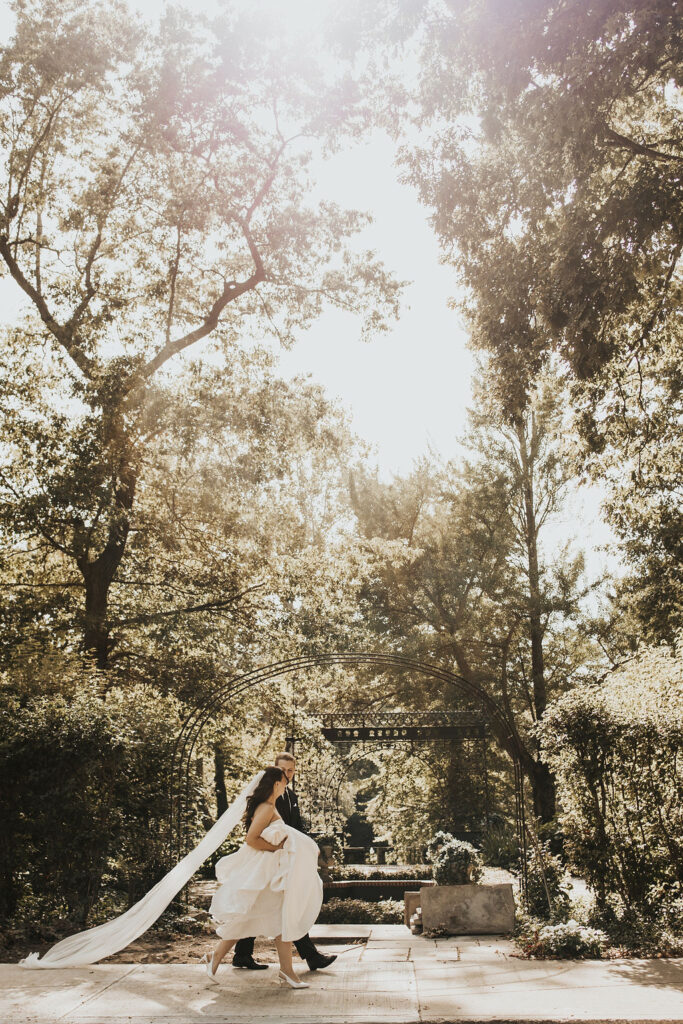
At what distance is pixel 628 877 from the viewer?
8.25 m

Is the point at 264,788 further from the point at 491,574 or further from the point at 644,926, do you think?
the point at 491,574

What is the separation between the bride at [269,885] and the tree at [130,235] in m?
8.83

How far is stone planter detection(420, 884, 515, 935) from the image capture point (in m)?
8.67

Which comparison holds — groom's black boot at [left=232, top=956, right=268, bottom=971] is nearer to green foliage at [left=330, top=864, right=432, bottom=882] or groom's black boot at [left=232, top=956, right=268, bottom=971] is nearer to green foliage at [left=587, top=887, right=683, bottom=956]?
green foliage at [left=587, top=887, right=683, bottom=956]

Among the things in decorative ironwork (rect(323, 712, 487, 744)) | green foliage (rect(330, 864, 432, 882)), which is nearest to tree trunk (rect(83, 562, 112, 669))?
decorative ironwork (rect(323, 712, 487, 744))

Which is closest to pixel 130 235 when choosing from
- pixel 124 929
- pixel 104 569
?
pixel 104 569

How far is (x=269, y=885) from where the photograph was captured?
20.7 ft

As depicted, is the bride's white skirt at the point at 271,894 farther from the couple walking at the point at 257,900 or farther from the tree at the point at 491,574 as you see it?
the tree at the point at 491,574

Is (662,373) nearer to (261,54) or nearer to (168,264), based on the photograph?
(261,54)

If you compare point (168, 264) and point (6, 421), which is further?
point (168, 264)

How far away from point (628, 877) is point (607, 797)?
83cm

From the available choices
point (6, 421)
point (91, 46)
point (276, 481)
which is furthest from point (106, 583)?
point (91, 46)

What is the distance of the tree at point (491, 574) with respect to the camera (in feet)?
75.2

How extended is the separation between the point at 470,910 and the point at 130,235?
14592 mm
